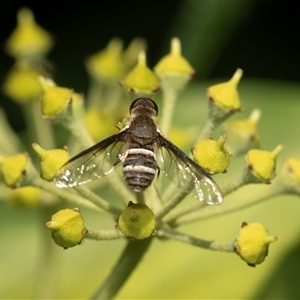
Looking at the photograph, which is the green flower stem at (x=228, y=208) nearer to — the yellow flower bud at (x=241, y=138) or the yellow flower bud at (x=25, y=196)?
the yellow flower bud at (x=241, y=138)

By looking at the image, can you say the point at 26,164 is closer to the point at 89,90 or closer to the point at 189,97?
the point at 189,97

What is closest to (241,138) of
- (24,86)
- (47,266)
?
(47,266)

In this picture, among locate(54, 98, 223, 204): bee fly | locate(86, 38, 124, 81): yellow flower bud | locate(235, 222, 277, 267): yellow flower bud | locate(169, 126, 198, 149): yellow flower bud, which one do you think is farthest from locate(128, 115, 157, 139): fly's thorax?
locate(86, 38, 124, 81): yellow flower bud

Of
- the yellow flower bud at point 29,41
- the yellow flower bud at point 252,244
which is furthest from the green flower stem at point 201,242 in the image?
the yellow flower bud at point 29,41

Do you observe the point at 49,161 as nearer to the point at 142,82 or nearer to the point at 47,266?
the point at 142,82

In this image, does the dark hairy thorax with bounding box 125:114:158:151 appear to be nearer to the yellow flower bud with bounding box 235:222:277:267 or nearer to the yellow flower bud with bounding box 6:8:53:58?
the yellow flower bud with bounding box 235:222:277:267

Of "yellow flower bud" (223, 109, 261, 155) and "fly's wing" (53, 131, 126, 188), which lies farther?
"yellow flower bud" (223, 109, 261, 155)
